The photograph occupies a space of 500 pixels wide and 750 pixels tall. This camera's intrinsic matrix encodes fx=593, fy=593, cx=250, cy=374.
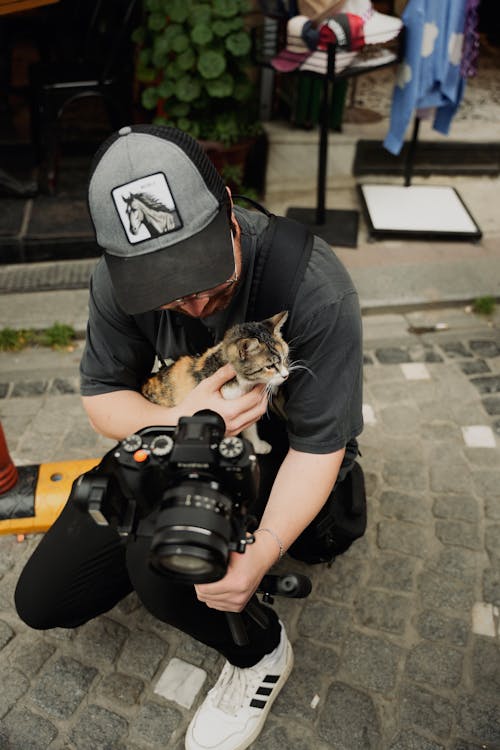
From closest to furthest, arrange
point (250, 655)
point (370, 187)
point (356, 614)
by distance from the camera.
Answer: point (250, 655)
point (356, 614)
point (370, 187)

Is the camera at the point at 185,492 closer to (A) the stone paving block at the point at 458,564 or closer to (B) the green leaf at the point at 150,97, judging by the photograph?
(A) the stone paving block at the point at 458,564

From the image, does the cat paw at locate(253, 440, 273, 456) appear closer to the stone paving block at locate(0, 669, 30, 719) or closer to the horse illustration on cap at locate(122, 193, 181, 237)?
the horse illustration on cap at locate(122, 193, 181, 237)

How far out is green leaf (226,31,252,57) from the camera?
14.2 feet

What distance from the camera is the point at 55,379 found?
372 cm

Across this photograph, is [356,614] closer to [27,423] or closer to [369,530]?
[369,530]

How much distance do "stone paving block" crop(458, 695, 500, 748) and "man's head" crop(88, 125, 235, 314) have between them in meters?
1.82

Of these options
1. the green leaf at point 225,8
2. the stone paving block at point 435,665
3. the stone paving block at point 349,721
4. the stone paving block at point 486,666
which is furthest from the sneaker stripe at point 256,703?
the green leaf at point 225,8

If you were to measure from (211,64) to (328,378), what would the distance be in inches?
134

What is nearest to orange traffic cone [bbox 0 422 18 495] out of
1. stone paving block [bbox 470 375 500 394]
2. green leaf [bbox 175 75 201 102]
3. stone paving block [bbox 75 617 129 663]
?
stone paving block [bbox 75 617 129 663]

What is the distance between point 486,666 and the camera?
7.60 feet

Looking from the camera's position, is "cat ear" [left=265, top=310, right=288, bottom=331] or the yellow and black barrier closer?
"cat ear" [left=265, top=310, right=288, bottom=331]

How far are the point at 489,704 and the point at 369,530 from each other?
0.84 m

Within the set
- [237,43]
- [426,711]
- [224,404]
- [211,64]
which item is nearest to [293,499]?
[224,404]

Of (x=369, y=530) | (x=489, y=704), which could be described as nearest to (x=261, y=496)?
(x=369, y=530)
